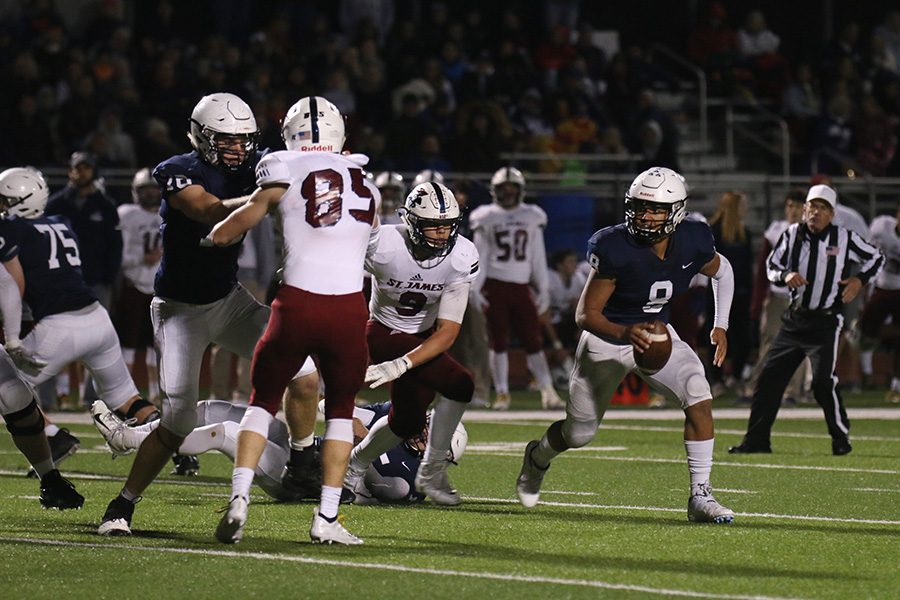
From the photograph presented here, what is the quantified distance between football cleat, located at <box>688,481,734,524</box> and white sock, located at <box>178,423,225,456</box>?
77.6 inches

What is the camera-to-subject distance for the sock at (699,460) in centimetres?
703

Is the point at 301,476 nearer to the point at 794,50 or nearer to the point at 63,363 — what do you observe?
the point at 63,363

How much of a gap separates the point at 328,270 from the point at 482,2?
1479 cm

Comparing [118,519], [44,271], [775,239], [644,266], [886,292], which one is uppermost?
[644,266]

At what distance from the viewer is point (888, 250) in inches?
577

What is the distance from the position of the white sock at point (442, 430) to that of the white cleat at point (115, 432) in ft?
4.13

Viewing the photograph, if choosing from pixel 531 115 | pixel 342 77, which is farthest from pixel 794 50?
pixel 342 77

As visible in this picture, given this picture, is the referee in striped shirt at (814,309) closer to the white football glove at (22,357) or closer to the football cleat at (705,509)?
the football cleat at (705,509)

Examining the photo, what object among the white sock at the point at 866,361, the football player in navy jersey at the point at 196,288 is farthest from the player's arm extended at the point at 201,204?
the white sock at the point at 866,361

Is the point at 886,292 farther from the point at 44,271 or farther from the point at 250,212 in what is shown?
the point at 250,212

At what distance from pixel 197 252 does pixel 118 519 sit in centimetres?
108

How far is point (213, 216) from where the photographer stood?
643cm

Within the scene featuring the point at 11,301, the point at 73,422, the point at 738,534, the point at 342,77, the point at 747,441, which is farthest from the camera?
the point at 342,77

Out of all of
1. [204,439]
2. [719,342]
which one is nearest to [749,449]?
[719,342]
